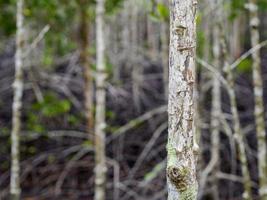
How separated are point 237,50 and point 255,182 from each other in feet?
13.9

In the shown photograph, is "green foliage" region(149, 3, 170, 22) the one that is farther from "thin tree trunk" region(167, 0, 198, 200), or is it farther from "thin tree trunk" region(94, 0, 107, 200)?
"thin tree trunk" region(167, 0, 198, 200)

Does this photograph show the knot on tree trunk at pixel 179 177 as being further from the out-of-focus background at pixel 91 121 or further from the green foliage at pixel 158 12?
the out-of-focus background at pixel 91 121

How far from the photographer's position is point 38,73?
5207 millimetres

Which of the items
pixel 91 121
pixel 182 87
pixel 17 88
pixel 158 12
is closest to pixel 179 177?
pixel 182 87

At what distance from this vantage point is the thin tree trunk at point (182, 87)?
989mm

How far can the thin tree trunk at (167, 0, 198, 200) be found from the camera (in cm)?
99

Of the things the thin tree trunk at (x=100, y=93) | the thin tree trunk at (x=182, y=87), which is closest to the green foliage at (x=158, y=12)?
the thin tree trunk at (x=100, y=93)

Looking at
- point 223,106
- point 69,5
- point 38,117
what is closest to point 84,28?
point 69,5

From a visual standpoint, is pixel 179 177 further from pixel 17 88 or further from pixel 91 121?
pixel 91 121

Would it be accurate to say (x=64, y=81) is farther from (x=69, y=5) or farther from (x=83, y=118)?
(x=69, y=5)

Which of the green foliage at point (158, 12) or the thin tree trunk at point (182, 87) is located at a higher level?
the green foliage at point (158, 12)

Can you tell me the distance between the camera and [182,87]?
39.2 inches

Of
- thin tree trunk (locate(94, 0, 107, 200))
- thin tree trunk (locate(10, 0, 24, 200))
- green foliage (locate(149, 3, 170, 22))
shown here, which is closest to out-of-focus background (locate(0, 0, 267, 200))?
thin tree trunk (locate(10, 0, 24, 200))

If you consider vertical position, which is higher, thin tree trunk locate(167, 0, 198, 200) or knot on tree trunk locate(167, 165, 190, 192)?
thin tree trunk locate(167, 0, 198, 200)
